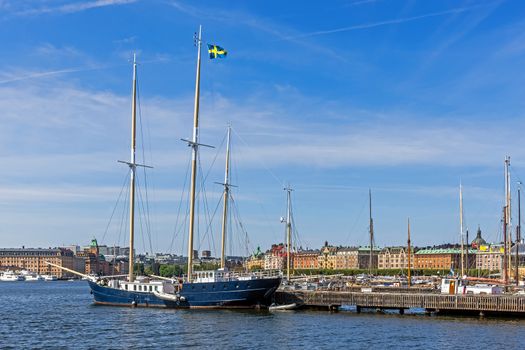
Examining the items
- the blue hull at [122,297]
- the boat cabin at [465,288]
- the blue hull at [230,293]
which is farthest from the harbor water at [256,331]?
the boat cabin at [465,288]

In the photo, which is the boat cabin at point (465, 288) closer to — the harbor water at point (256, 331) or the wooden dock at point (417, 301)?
the wooden dock at point (417, 301)

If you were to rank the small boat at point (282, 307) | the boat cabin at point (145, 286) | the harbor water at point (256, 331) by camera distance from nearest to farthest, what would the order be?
the harbor water at point (256, 331)
the small boat at point (282, 307)
the boat cabin at point (145, 286)

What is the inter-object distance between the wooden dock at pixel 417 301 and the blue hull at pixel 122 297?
1457cm

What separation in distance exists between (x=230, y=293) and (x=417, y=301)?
1997 cm

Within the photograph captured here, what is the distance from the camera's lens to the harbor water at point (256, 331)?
5859cm

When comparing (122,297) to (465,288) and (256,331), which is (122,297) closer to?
(256,331)

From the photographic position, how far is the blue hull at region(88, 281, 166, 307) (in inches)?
3551

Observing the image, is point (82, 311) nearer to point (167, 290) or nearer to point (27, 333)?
point (167, 290)

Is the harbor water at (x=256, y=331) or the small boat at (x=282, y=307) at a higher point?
the small boat at (x=282, y=307)

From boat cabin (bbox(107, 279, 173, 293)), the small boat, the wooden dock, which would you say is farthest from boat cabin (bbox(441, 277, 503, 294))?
boat cabin (bbox(107, 279, 173, 293))

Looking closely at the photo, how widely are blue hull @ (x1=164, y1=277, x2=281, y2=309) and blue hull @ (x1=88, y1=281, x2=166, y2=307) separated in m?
4.87

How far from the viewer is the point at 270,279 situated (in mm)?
84062

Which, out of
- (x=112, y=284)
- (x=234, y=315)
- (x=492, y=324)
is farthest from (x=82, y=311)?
(x=492, y=324)

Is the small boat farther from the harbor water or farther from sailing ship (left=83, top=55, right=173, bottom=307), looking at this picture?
sailing ship (left=83, top=55, right=173, bottom=307)
